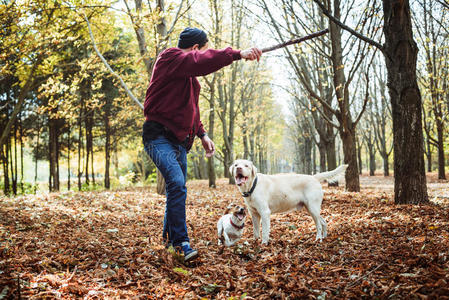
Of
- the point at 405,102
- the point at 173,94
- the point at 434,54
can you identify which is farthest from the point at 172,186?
the point at 434,54

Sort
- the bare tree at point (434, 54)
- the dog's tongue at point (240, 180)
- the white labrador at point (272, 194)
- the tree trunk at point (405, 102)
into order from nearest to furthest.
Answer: the dog's tongue at point (240, 180), the white labrador at point (272, 194), the tree trunk at point (405, 102), the bare tree at point (434, 54)

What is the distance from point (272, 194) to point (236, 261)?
4.87 feet

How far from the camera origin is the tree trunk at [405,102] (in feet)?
18.1

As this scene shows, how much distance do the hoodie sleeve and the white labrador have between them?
166 cm

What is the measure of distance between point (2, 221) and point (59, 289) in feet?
11.8

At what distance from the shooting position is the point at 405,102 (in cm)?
554

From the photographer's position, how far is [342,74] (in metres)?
10.3

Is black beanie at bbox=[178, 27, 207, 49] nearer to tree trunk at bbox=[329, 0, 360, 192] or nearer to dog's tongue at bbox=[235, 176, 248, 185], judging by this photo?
dog's tongue at bbox=[235, 176, 248, 185]

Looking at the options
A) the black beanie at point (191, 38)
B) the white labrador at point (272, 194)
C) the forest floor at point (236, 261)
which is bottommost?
the forest floor at point (236, 261)

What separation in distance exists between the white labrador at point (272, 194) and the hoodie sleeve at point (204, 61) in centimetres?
166

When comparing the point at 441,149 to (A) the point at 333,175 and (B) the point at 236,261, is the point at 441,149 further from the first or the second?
(B) the point at 236,261

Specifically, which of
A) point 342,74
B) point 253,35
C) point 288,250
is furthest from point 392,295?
point 253,35

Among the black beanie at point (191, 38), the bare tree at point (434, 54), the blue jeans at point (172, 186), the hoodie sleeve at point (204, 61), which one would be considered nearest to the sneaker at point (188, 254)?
the blue jeans at point (172, 186)

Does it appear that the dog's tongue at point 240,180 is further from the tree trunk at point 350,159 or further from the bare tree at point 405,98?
the tree trunk at point 350,159
